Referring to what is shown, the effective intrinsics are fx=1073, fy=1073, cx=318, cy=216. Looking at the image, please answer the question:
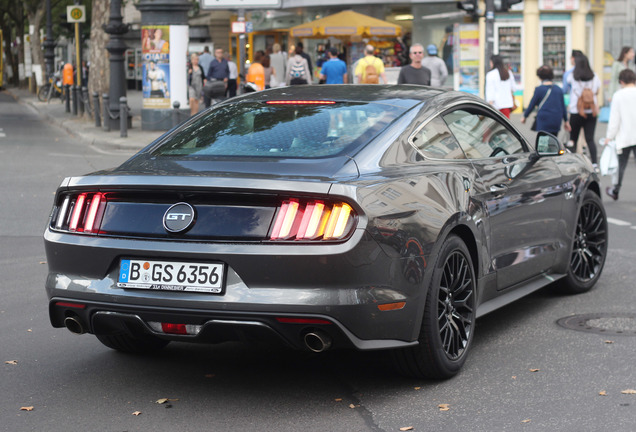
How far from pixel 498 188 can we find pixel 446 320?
3.38 ft

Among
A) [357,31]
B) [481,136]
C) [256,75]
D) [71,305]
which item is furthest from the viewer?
[357,31]

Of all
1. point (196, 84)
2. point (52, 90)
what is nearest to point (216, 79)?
point (196, 84)

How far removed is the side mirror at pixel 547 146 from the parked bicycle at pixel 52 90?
37748 mm

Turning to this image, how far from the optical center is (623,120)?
13.1 m

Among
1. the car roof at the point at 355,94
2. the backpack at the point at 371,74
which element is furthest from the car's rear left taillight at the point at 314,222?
the backpack at the point at 371,74

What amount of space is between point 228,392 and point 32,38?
54.3m

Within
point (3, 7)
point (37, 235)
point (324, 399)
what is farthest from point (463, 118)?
point (3, 7)

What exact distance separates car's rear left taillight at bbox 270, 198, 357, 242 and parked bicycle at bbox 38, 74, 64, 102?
130 ft

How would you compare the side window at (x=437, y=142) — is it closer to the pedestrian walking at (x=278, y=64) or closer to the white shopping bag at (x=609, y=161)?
the white shopping bag at (x=609, y=161)

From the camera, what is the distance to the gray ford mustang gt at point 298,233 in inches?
180

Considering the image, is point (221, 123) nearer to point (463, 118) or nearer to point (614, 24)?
point (463, 118)

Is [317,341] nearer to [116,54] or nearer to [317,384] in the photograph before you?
[317,384]

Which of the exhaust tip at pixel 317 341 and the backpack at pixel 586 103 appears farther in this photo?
the backpack at pixel 586 103

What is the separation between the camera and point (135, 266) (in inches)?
188
